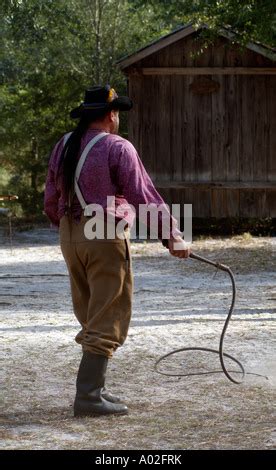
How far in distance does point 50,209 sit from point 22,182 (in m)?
16.7

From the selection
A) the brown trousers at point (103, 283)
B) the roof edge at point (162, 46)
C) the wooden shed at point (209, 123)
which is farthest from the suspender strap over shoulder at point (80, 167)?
the wooden shed at point (209, 123)

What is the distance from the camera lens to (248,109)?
59.4 ft

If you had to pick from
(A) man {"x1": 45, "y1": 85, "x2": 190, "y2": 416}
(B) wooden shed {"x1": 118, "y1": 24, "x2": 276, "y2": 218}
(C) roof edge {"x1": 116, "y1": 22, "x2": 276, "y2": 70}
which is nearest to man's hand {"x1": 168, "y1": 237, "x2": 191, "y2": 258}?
(A) man {"x1": 45, "y1": 85, "x2": 190, "y2": 416}

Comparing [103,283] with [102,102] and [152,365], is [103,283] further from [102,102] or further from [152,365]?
[152,365]

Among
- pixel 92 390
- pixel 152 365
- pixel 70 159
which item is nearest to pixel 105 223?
pixel 70 159

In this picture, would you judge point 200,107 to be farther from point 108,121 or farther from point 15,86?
point 108,121

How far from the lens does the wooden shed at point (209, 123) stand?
18.0 meters

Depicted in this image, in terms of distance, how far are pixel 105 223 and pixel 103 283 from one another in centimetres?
35

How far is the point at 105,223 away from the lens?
6105mm

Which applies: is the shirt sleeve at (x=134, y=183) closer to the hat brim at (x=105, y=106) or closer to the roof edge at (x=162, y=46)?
the hat brim at (x=105, y=106)

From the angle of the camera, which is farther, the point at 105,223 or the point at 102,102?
the point at 102,102

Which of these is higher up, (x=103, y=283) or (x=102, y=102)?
(x=102, y=102)

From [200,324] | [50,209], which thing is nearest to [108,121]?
[50,209]

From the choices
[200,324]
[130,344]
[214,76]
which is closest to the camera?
[130,344]
